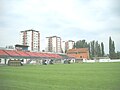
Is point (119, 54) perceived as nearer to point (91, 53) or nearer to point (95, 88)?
point (91, 53)

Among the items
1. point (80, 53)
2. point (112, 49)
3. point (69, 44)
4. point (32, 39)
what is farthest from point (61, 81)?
point (69, 44)

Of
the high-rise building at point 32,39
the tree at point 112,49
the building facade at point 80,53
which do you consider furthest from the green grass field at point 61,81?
the high-rise building at point 32,39

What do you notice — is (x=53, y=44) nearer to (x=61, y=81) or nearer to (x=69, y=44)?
(x=69, y=44)

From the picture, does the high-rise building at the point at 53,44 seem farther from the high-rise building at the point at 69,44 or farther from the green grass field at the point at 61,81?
the green grass field at the point at 61,81

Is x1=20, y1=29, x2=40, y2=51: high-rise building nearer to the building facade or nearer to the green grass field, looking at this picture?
the building facade

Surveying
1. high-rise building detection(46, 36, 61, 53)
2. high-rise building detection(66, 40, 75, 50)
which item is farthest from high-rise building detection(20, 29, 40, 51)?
high-rise building detection(66, 40, 75, 50)

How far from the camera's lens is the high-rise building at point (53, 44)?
141750 millimetres

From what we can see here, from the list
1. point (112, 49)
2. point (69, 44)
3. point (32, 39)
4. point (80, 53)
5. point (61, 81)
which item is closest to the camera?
point (61, 81)

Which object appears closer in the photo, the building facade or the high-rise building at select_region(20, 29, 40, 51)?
the building facade

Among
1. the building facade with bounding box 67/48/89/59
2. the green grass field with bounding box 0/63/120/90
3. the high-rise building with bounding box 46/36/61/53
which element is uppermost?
the high-rise building with bounding box 46/36/61/53

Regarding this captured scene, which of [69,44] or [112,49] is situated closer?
[112,49]

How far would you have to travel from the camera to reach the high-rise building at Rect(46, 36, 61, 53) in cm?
14175

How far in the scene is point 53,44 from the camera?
470 ft

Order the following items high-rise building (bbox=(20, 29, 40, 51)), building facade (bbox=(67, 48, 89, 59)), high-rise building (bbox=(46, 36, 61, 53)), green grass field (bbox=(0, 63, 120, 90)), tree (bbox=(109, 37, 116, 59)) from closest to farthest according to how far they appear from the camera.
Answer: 1. green grass field (bbox=(0, 63, 120, 90))
2. tree (bbox=(109, 37, 116, 59))
3. building facade (bbox=(67, 48, 89, 59))
4. high-rise building (bbox=(20, 29, 40, 51))
5. high-rise building (bbox=(46, 36, 61, 53))
